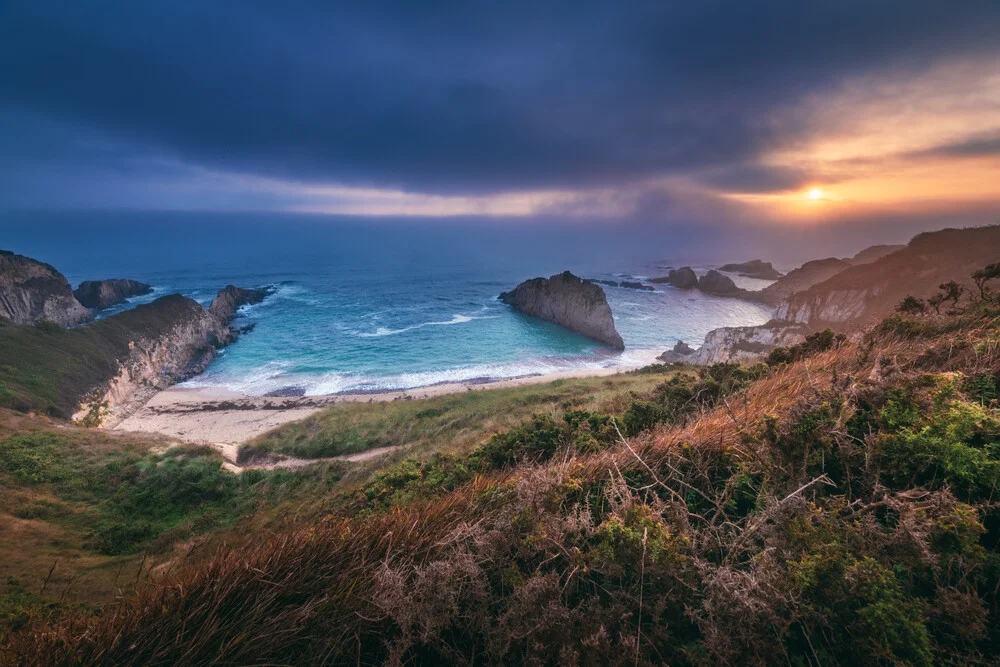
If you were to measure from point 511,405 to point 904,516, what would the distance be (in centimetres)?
1638

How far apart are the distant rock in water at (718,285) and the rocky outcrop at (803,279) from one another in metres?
3.70

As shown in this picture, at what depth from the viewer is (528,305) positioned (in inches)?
2208

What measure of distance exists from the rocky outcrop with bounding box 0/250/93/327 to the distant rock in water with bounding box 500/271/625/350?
2260 inches

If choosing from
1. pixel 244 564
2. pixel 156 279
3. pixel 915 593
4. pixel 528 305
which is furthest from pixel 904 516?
pixel 156 279

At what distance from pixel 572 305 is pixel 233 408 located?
37727 mm

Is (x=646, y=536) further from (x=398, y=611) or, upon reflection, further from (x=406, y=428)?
(x=406, y=428)

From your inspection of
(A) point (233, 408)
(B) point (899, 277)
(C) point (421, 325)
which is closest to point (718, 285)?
(B) point (899, 277)

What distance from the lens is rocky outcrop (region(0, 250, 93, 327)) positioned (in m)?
42.1

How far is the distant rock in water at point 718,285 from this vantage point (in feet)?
226

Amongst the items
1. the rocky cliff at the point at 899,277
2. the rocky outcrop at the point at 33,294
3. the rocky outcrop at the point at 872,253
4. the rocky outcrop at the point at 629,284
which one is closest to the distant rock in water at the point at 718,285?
the rocky outcrop at the point at 629,284

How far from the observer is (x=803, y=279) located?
64.0 metres

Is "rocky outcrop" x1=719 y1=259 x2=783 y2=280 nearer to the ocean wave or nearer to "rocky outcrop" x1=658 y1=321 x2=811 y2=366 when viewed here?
"rocky outcrop" x1=658 y1=321 x2=811 y2=366

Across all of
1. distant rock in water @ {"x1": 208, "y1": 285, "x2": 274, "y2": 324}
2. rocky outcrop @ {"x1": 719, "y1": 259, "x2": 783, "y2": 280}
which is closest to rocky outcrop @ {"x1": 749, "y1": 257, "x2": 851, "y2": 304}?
rocky outcrop @ {"x1": 719, "y1": 259, "x2": 783, "y2": 280}

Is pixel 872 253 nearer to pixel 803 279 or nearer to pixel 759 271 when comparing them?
pixel 803 279
